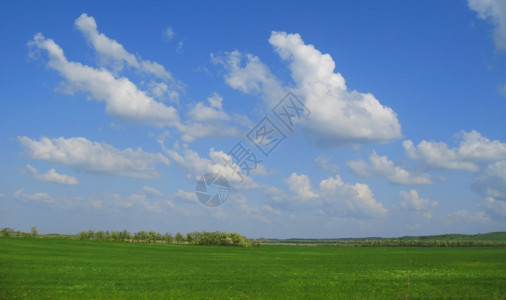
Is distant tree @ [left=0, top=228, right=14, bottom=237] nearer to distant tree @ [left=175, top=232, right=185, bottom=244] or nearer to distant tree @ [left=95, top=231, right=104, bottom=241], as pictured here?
distant tree @ [left=95, top=231, right=104, bottom=241]

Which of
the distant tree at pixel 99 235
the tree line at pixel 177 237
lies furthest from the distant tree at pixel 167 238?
the distant tree at pixel 99 235

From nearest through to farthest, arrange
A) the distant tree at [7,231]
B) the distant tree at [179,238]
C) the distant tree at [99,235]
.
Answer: the distant tree at [7,231] < the distant tree at [99,235] < the distant tree at [179,238]

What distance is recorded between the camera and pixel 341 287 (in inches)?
1201

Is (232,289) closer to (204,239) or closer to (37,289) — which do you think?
(37,289)

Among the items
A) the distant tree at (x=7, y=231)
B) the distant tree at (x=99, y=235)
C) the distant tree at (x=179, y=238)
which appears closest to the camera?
the distant tree at (x=7, y=231)

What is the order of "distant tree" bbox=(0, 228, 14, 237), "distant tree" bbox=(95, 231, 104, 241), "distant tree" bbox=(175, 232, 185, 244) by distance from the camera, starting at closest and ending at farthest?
"distant tree" bbox=(0, 228, 14, 237)
"distant tree" bbox=(95, 231, 104, 241)
"distant tree" bbox=(175, 232, 185, 244)

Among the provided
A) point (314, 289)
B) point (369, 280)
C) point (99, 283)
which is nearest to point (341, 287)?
point (314, 289)

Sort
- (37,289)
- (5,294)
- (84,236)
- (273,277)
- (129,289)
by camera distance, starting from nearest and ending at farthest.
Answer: (5,294) → (37,289) → (129,289) → (273,277) → (84,236)

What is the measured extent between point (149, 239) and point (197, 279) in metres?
116

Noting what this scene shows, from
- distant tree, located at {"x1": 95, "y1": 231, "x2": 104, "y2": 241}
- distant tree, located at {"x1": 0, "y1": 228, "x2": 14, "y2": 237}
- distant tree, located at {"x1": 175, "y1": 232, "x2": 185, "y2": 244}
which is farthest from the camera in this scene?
distant tree, located at {"x1": 175, "y1": 232, "x2": 185, "y2": 244}

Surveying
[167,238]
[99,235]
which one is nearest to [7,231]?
[99,235]

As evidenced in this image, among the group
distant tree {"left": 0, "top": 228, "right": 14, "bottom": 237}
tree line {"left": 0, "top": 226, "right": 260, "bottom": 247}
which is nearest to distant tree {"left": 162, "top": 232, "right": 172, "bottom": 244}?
tree line {"left": 0, "top": 226, "right": 260, "bottom": 247}

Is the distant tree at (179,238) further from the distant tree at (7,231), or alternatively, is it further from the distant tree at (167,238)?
the distant tree at (7,231)

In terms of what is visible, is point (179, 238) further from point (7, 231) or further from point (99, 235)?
point (7, 231)
